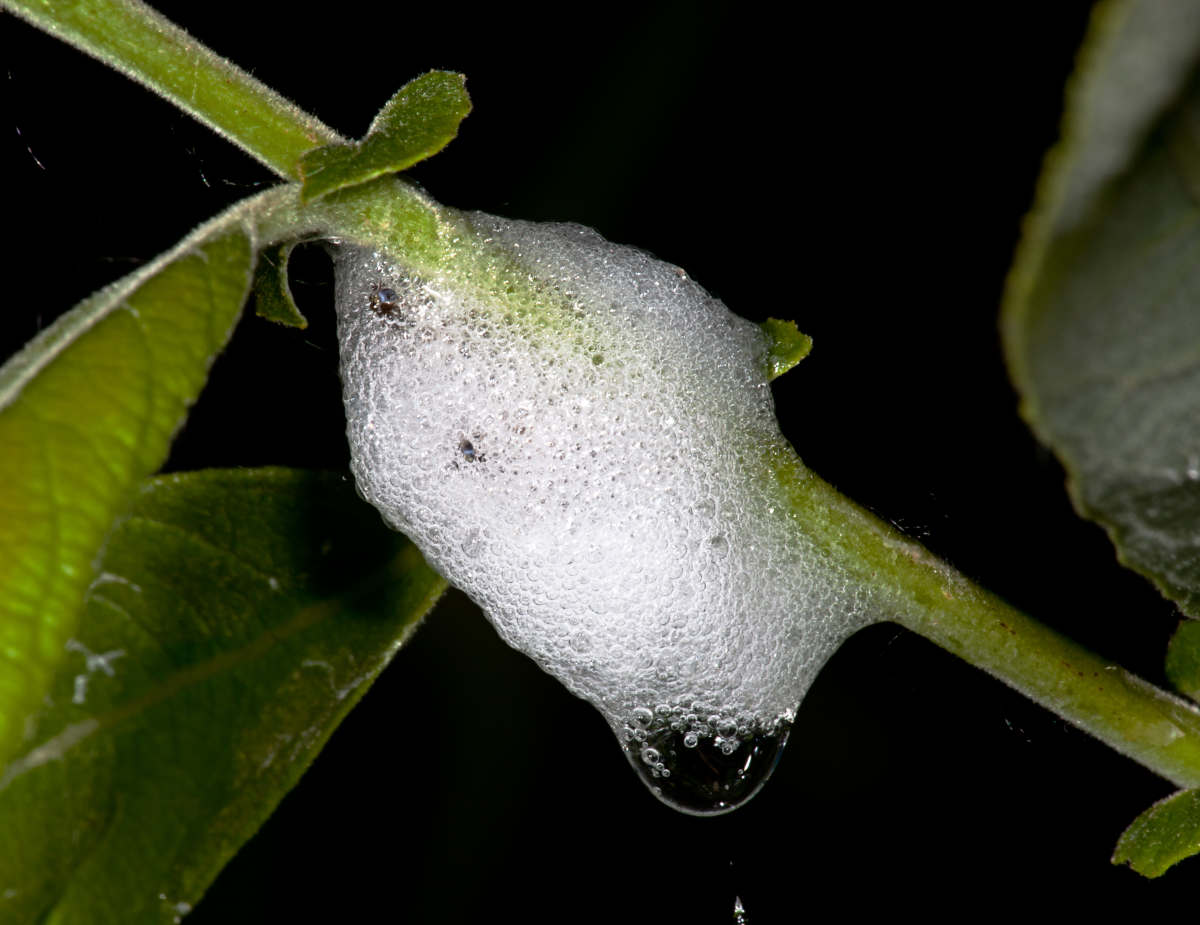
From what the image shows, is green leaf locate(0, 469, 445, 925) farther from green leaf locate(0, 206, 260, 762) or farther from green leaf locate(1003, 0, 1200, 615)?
green leaf locate(1003, 0, 1200, 615)

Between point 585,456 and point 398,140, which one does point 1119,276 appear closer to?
point 398,140

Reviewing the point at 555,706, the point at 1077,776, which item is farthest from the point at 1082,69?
the point at 555,706

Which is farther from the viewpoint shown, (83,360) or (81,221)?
(81,221)

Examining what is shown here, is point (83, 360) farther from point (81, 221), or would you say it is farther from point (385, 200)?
point (81, 221)

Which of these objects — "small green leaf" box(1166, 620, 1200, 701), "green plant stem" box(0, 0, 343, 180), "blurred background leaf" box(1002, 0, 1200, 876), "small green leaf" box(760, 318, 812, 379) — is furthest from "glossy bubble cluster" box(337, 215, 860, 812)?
"blurred background leaf" box(1002, 0, 1200, 876)

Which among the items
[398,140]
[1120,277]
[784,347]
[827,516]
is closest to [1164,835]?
[827,516]

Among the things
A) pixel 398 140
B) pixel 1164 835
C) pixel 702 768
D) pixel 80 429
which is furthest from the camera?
pixel 702 768
